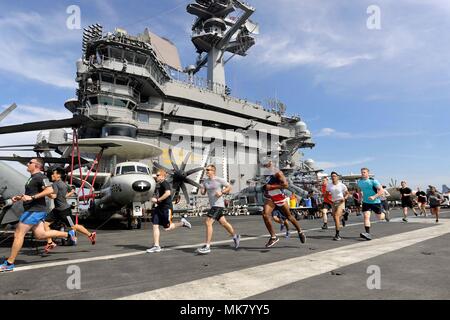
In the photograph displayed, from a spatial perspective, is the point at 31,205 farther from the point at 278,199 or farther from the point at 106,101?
the point at 106,101

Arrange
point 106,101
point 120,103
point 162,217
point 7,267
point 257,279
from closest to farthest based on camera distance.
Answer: point 257,279 → point 7,267 → point 162,217 → point 106,101 → point 120,103

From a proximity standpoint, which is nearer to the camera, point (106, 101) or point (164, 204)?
point (164, 204)

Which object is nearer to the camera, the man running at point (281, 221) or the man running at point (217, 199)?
the man running at point (217, 199)

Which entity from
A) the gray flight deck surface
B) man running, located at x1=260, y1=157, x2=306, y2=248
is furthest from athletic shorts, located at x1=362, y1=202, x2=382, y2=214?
man running, located at x1=260, y1=157, x2=306, y2=248

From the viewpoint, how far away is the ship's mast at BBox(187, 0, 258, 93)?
50125mm

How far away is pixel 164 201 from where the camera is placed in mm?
7586

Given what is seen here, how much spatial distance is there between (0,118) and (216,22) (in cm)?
4913

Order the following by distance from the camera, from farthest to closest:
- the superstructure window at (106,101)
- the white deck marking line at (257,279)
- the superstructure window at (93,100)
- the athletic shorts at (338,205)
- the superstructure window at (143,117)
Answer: the superstructure window at (143,117), the superstructure window at (93,100), the superstructure window at (106,101), the athletic shorts at (338,205), the white deck marking line at (257,279)

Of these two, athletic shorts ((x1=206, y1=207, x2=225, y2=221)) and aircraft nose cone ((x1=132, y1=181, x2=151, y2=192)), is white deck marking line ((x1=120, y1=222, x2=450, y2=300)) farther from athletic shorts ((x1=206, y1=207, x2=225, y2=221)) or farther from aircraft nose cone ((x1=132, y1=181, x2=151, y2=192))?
aircraft nose cone ((x1=132, y1=181, x2=151, y2=192))

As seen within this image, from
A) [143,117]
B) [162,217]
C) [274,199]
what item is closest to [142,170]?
[162,217]

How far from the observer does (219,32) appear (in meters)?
52.3

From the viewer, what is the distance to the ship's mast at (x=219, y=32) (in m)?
50.1

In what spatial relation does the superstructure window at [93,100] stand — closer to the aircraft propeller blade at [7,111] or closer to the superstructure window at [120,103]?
the superstructure window at [120,103]

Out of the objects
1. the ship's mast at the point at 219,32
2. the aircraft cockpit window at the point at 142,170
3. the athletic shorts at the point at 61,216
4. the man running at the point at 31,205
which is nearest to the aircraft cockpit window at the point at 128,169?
the aircraft cockpit window at the point at 142,170
